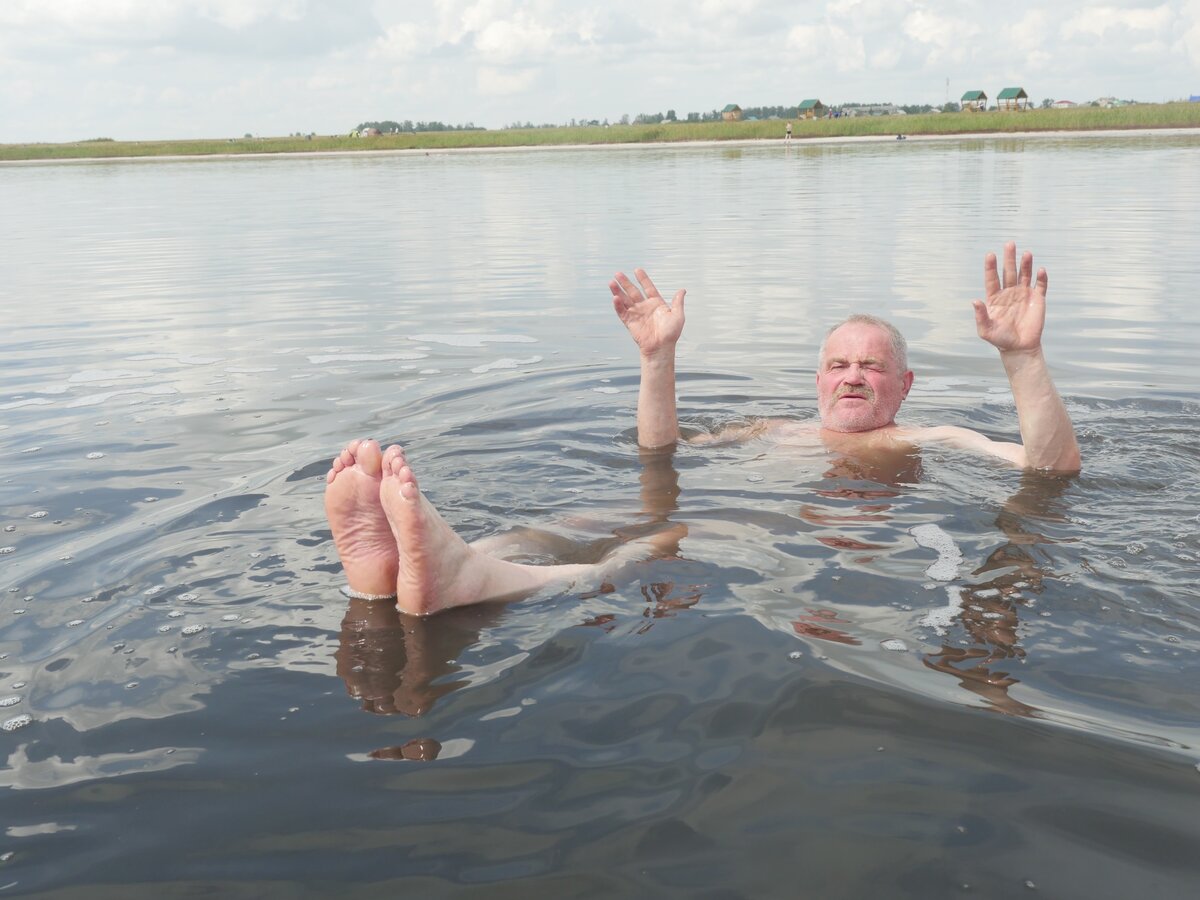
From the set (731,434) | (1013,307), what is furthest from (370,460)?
(731,434)

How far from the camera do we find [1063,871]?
2395 mm

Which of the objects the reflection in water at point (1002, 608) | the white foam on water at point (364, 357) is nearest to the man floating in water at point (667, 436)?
the reflection in water at point (1002, 608)

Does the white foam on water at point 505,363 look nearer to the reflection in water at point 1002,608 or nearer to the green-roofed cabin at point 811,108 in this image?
the reflection in water at point 1002,608

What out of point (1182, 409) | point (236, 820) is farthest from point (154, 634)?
point (1182, 409)

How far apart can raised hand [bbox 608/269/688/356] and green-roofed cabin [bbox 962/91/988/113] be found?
104m

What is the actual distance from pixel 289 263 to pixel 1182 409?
13.1 m

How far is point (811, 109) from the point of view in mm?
97625

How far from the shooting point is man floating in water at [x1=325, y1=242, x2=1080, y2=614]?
3742 mm

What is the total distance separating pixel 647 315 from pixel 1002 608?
2.68 meters

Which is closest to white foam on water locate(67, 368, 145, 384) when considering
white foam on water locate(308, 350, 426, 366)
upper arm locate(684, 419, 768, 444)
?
white foam on water locate(308, 350, 426, 366)

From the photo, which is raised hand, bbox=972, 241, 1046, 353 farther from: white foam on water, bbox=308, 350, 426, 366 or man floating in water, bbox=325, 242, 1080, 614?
white foam on water, bbox=308, 350, 426, 366

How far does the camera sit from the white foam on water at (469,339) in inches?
392

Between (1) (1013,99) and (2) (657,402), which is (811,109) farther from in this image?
(2) (657,402)

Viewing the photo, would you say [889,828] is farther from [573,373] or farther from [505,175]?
[505,175]
